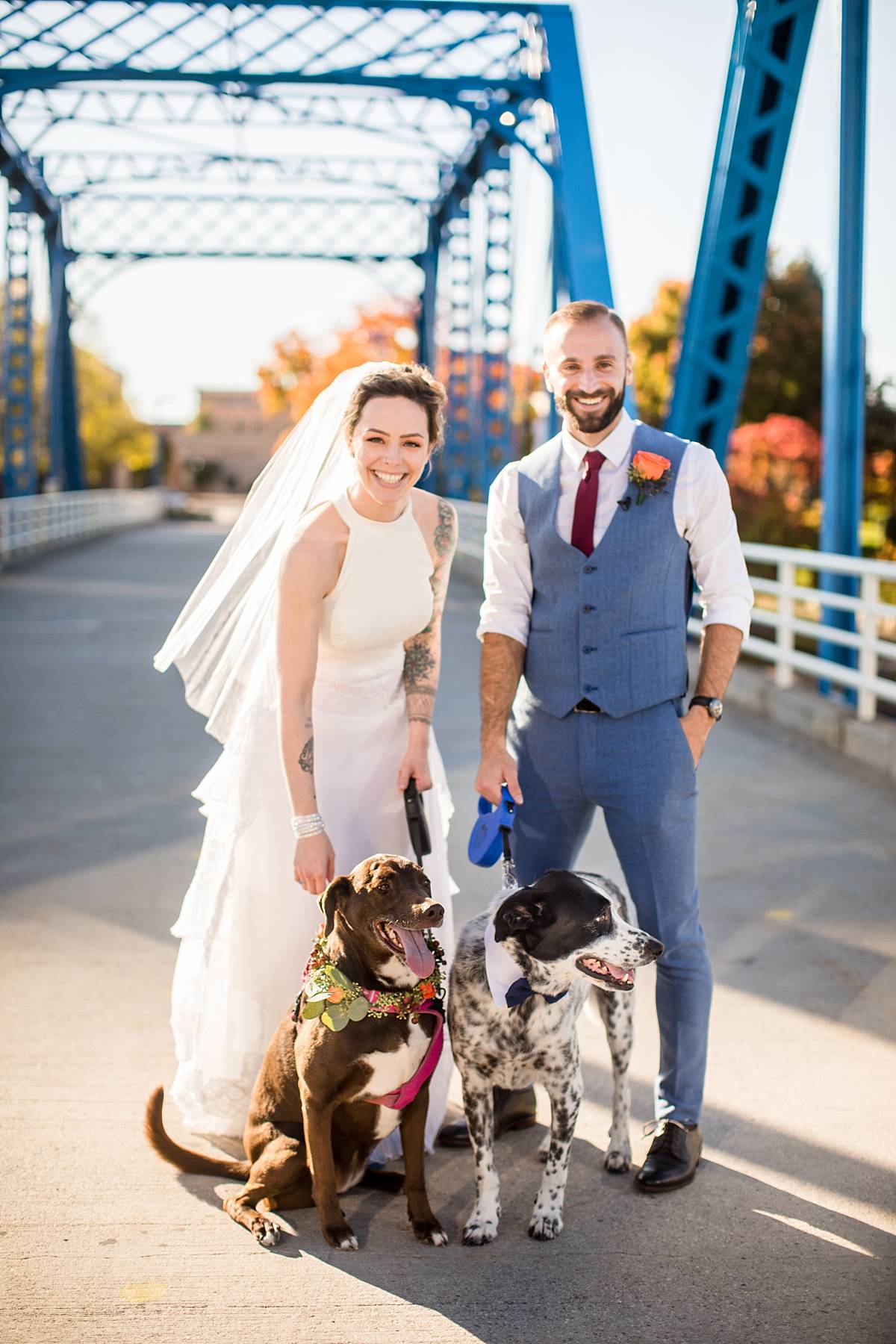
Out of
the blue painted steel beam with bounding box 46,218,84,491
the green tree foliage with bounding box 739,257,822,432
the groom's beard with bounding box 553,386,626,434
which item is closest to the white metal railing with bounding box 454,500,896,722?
the groom's beard with bounding box 553,386,626,434

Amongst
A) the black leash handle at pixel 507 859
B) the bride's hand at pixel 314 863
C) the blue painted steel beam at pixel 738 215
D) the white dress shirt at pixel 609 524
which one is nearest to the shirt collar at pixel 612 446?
the white dress shirt at pixel 609 524

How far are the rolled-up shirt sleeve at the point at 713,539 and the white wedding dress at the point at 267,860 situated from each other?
757mm

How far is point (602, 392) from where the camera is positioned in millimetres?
3246

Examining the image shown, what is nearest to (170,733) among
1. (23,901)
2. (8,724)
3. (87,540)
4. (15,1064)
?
(8,724)

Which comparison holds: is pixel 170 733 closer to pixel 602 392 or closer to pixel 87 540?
pixel 602 392

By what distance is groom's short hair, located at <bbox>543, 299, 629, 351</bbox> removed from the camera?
3227 mm

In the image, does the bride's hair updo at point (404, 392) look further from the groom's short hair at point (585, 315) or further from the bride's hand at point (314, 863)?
the bride's hand at point (314, 863)

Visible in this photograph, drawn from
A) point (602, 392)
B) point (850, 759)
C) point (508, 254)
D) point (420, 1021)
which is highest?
point (508, 254)

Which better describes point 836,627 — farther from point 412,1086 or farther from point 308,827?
point 412,1086

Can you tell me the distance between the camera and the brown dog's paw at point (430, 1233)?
9.99 ft

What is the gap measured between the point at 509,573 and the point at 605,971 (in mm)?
1095

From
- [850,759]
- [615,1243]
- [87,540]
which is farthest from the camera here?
[87,540]

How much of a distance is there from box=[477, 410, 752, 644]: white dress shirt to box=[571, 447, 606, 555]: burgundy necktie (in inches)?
0.5

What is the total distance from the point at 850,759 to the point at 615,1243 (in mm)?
5626
